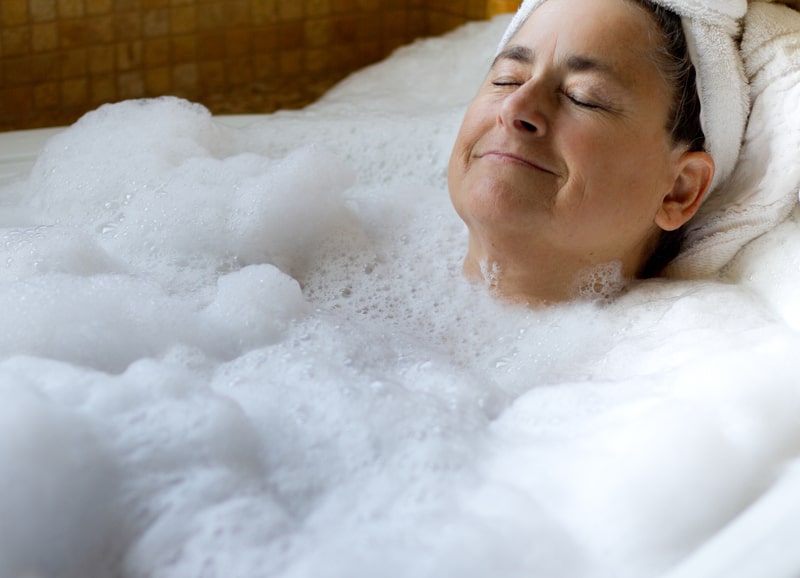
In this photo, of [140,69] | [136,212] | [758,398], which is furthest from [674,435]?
[140,69]

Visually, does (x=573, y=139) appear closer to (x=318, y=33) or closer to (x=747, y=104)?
(x=747, y=104)

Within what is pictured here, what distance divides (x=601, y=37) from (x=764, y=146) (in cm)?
30

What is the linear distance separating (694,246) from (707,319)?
0.21 metres

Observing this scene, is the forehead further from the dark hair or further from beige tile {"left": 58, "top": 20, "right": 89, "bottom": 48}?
beige tile {"left": 58, "top": 20, "right": 89, "bottom": 48}

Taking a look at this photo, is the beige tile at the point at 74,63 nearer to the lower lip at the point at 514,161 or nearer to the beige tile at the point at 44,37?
the beige tile at the point at 44,37

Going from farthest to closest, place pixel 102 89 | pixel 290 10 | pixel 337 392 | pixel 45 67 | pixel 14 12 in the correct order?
pixel 290 10 < pixel 102 89 < pixel 45 67 < pixel 14 12 < pixel 337 392

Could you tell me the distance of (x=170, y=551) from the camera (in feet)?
3.61

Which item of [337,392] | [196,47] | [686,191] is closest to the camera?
[337,392]

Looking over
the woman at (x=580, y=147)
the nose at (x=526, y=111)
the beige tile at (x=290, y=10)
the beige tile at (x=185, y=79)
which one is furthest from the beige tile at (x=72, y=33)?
the nose at (x=526, y=111)

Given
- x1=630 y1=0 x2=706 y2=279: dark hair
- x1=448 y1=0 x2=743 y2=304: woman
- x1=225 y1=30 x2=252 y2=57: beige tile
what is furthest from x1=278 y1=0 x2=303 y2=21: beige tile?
x1=630 y1=0 x2=706 y2=279: dark hair

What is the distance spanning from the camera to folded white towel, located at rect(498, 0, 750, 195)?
1.57 metres

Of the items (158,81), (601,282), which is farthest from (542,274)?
(158,81)

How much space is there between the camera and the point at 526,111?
60.1 inches

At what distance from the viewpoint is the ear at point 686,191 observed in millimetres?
1618
